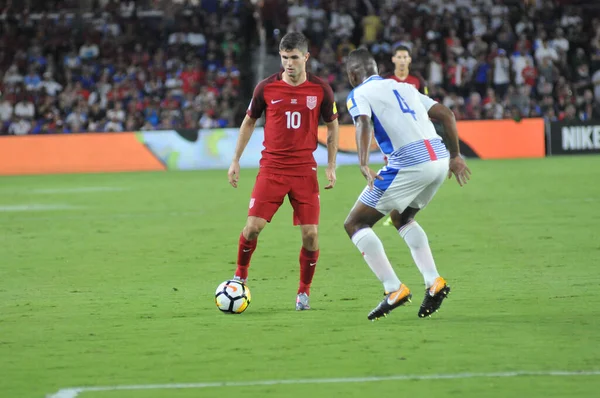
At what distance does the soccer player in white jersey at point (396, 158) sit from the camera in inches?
296

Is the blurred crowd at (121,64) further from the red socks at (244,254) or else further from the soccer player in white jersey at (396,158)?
the soccer player in white jersey at (396,158)

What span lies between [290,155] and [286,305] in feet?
3.93

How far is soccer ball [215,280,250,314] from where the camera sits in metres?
7.97

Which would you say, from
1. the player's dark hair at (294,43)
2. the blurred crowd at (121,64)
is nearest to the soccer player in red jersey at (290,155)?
the player's dark hair at (294,43)

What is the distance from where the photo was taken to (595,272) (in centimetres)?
968

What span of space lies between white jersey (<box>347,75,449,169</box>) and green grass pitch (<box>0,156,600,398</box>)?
118 cm

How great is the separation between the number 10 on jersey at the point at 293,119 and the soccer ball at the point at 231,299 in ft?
4.26

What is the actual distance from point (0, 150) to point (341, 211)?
528 inches

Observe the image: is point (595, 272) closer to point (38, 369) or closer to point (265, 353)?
point (265, 353)

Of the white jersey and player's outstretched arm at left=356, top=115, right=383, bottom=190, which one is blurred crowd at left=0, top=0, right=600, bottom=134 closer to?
the white jersey

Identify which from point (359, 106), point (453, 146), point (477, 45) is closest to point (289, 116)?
point (359, 106)

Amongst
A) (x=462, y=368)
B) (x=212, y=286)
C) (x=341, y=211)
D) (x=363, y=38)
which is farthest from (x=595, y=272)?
(x=363, y=38)

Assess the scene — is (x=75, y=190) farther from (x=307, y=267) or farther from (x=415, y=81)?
(x=307, y=267)

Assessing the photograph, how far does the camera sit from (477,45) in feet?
100
